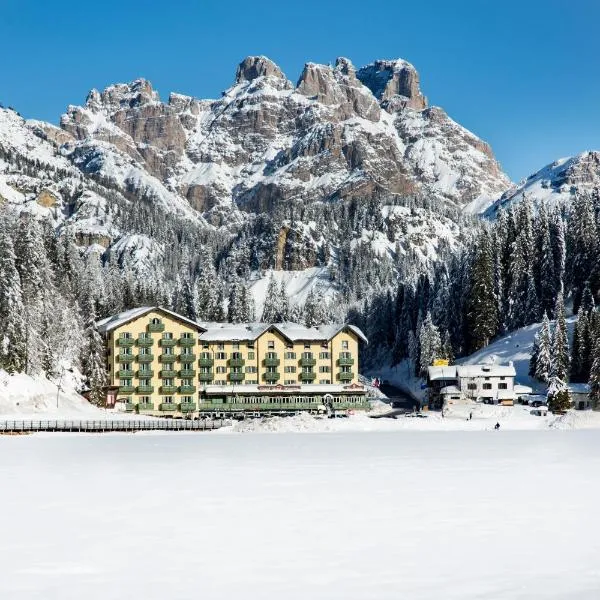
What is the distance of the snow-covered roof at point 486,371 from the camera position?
5091 inches

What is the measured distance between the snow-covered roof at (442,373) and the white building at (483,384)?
35cm

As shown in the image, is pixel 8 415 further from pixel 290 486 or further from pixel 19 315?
pixel 290 486

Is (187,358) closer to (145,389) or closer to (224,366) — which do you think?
(224,366)

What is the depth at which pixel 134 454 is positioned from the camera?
58031 mm

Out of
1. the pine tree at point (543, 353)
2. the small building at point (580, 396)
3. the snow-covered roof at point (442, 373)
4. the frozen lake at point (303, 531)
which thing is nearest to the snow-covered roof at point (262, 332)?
the snow-covered roof at point (442, 373)

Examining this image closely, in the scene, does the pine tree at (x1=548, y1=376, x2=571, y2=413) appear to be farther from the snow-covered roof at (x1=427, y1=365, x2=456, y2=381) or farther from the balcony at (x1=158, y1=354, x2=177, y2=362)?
the balcony at (x1=158, y1=354, x2=177, y2=362)

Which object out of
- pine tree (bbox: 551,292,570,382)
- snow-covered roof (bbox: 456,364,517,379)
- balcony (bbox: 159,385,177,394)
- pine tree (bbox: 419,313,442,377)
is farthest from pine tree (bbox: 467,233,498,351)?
balcony (bbox: 159,385,177,394)

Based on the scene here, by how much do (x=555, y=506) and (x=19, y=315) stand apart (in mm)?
84644

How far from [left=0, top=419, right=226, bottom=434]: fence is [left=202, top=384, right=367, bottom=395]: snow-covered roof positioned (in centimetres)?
2832

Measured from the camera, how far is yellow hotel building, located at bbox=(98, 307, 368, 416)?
439ft

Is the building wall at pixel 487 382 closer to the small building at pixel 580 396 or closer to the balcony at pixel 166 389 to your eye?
the small building at pixel 580 396

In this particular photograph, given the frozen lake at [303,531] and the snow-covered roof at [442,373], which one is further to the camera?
the snow-covered roof at [442,373]

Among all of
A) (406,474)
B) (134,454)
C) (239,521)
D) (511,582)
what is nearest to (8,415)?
(134,454)

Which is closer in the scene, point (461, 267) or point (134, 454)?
point (134, 454)
